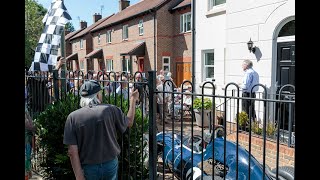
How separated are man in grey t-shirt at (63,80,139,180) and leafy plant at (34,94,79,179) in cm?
101

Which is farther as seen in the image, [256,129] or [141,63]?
[141,63]

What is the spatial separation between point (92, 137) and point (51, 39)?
2.98 metres

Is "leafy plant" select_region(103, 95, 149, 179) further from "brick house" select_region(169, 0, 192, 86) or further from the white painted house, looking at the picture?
"brick house" select_region(169, 0, 192, 86)

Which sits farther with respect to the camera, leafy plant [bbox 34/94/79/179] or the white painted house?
the white painted house

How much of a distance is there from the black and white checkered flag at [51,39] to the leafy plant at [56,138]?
1.25 m

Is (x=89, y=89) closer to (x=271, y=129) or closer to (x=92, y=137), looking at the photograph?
(x=92, y=137)

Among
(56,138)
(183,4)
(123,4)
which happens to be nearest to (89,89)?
(56,138)

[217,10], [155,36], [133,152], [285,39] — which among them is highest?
[155,36]

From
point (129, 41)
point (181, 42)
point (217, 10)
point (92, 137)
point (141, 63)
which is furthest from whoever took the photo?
point (129, 41)

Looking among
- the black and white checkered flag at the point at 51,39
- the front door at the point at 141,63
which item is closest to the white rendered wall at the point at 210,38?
the black and white checkered flag at the point at 51,39

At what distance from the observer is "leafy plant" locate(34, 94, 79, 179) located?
3.87 metres

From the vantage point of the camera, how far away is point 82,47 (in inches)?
1480

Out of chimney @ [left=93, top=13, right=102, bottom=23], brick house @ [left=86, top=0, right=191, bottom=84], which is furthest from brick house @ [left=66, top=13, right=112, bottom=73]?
brick house @ [left=86, top=0, right=191, bottom=84]
